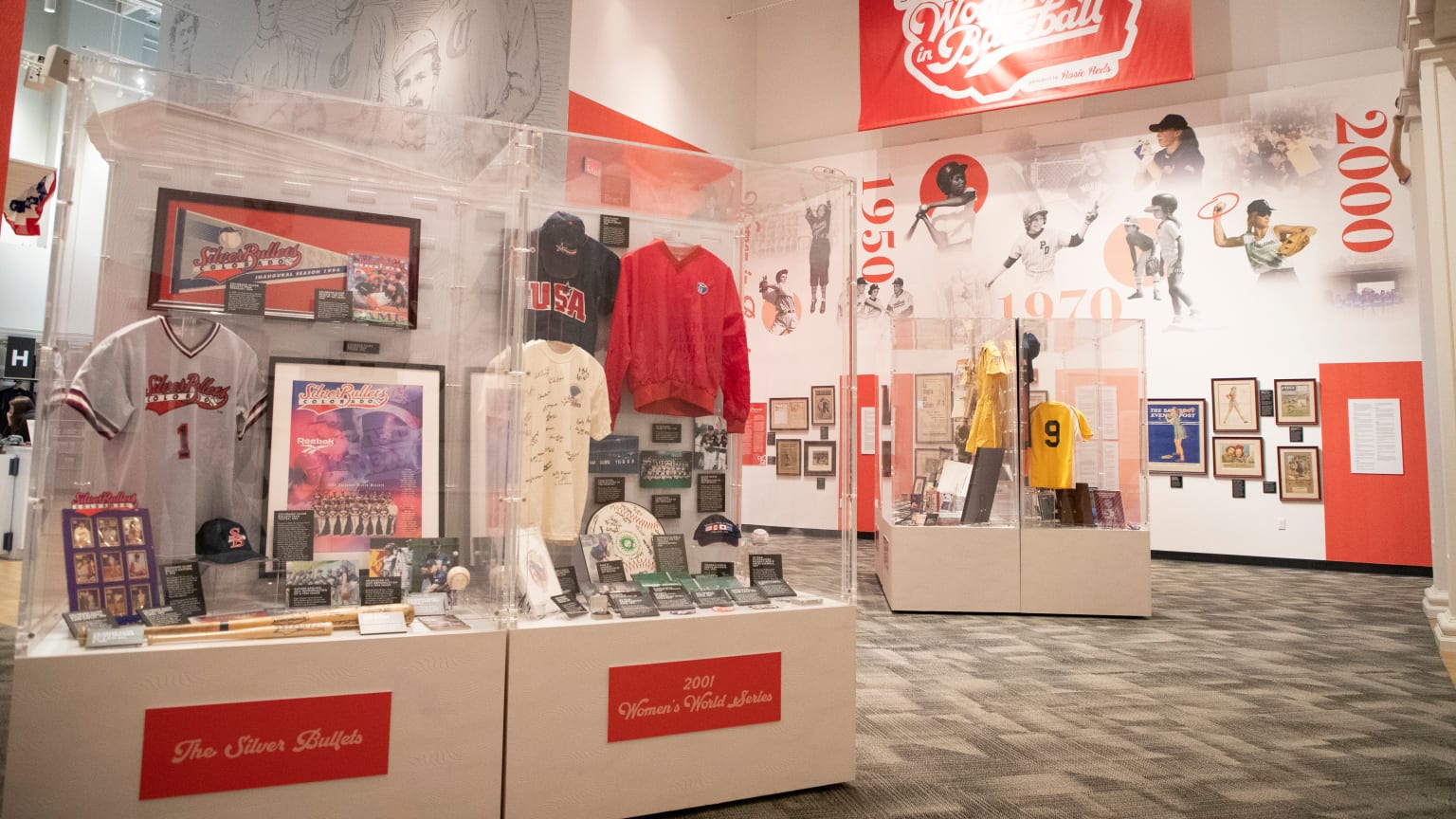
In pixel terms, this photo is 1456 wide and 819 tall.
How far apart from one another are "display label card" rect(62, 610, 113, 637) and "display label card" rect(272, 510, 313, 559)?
15.3 inches

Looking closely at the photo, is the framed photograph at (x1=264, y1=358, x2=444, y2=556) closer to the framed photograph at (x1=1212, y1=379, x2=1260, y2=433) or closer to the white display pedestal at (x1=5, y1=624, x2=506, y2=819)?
the white display pedestal at (x1=5, y1=624, x2=506, y2=819)

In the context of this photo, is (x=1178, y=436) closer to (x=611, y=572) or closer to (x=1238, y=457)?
(x=1238, y=457)

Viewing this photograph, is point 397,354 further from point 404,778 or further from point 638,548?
point 404,778

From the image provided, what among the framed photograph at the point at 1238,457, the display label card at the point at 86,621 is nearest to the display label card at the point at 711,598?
the display label card at the point at 86,621

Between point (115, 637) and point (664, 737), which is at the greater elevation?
point (115, 637)

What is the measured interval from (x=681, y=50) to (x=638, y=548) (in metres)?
7.90

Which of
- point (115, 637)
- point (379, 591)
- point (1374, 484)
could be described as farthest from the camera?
point (1374, 484)

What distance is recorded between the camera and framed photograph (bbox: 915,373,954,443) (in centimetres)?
561

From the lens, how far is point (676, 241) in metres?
2.93

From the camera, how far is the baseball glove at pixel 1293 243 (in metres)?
7.79

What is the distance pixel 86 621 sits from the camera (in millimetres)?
1880

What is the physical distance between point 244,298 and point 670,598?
4.62ft

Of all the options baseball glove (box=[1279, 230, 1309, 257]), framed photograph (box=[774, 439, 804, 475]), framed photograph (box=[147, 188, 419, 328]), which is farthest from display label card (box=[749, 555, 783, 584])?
baseball glove (box=[1279, 230, 1309, 257])

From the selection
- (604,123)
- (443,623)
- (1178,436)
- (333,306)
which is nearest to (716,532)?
(443,623)
